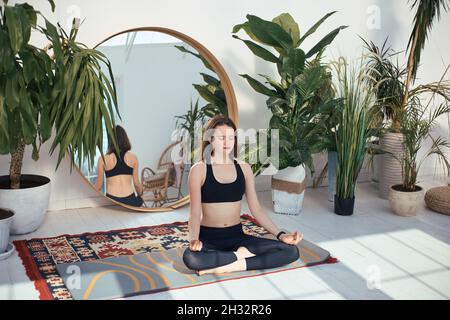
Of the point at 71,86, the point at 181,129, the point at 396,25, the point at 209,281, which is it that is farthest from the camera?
the point at 396,25

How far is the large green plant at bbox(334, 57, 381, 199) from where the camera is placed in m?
4.32

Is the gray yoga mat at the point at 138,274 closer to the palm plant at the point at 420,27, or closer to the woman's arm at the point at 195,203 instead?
the woman's arm at the point at 195,203

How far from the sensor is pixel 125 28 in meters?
4.36

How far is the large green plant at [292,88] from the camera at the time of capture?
4242 millimetres

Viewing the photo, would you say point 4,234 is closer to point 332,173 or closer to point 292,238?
point 292,238

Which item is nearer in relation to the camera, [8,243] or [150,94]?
[8,243]

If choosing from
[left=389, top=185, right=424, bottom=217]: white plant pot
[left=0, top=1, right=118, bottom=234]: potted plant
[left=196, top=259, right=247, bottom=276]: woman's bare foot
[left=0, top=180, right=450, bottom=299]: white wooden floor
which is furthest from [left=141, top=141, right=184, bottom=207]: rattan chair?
[left=389, top=185, right=424, bottom=217]: white plant pot

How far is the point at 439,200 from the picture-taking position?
4.46 metres

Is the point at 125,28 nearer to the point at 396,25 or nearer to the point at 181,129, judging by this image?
the point at 181,129

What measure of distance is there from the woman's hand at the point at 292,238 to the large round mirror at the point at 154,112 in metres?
1.43

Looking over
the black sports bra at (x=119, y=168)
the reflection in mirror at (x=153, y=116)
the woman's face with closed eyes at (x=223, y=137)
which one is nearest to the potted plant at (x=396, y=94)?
the reflection in mirror at (x=153, y=116)

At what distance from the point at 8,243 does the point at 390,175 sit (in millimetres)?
2832
